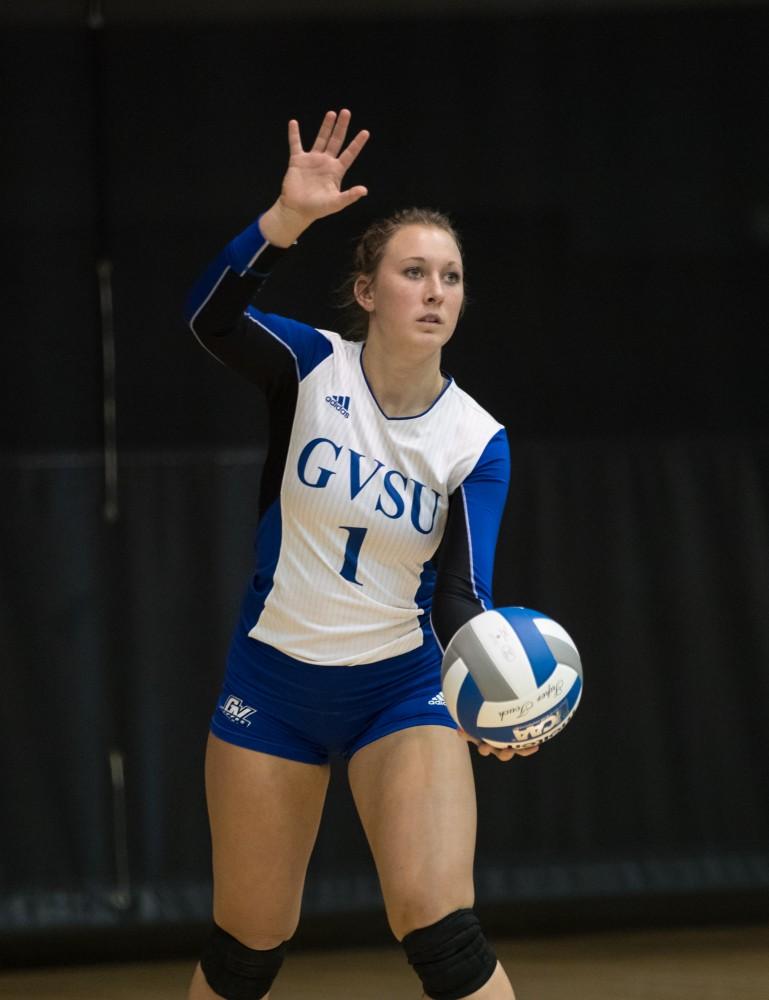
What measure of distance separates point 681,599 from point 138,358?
2131mm

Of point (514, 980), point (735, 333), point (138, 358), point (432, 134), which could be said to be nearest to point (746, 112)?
point (735, 333)

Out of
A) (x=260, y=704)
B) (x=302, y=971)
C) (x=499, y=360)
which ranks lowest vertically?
(x=302, y=971)

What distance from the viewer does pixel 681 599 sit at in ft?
16.7

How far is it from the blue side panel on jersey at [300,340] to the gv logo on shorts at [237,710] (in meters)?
0.71

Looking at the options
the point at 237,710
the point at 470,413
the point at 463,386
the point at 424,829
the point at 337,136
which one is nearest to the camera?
the point at 424,829

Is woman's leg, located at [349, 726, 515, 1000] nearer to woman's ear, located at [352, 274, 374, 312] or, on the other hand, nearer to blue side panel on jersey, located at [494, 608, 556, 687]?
blue side panel on jersey, located at [494, 608, 556, 687]

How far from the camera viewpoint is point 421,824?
107 inches

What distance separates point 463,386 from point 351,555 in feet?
7.38

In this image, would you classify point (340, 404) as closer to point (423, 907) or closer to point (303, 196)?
point (303, 196)

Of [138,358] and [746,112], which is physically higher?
[746,112]

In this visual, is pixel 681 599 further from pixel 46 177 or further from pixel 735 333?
pixel 46 177

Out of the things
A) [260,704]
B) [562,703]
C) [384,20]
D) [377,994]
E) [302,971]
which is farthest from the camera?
[384,20]

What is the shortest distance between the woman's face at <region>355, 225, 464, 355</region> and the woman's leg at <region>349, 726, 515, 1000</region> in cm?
82

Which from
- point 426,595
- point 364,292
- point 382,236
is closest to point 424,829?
point 426,595
